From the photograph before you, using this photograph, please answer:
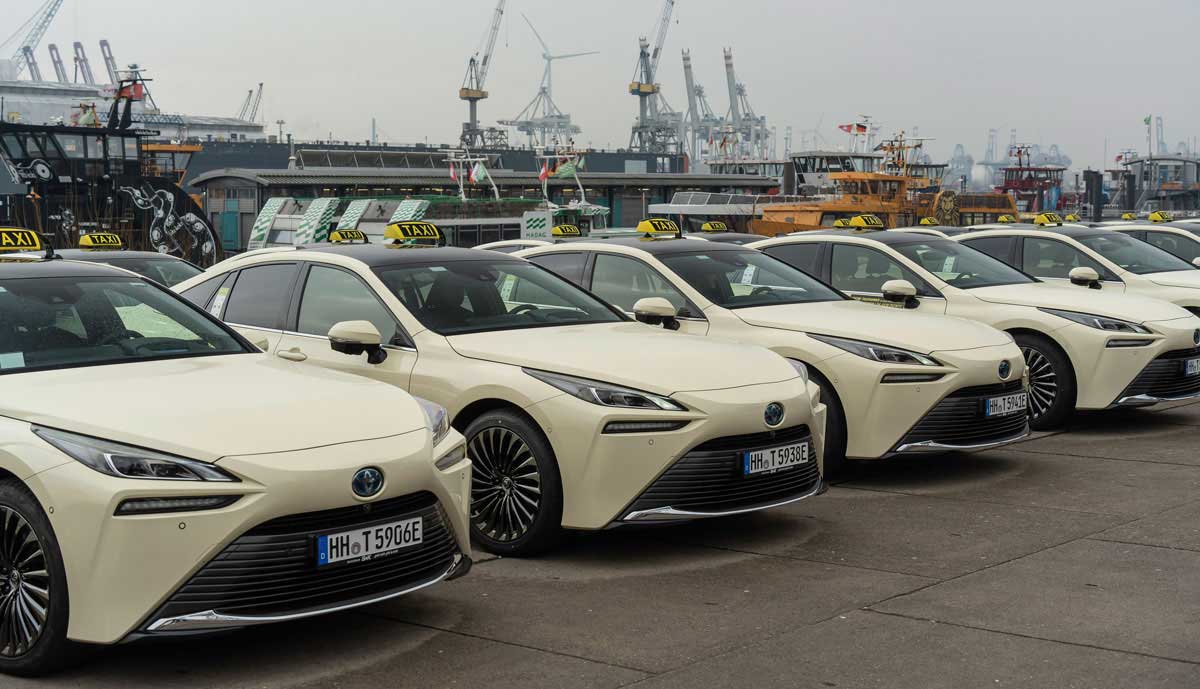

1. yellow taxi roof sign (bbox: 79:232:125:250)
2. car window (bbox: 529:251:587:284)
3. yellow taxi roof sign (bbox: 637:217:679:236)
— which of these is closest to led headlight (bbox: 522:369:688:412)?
car window (bbox: 529:251:587:284)

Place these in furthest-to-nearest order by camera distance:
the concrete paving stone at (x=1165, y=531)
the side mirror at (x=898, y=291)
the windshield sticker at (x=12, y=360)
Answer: the side mirror at (x=898, y=291), the concrete paving stone at (x=1165, y=531), the windshield sticker at (x=12, y=360)

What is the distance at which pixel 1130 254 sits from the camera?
517 inches

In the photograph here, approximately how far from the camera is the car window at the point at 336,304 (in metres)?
6.71

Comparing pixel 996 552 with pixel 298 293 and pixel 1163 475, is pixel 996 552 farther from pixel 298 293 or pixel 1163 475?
pixel 298 293

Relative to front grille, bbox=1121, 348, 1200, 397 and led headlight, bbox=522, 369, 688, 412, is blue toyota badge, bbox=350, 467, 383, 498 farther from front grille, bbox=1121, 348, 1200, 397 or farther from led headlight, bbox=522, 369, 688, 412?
front grille, bbox=1121, 348, 1200, 397

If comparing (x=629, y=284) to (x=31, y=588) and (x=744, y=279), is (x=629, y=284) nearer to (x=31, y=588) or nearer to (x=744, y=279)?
(x=744, y=279)

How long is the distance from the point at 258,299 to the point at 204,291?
533 mm

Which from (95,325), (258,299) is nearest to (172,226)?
(258,299)

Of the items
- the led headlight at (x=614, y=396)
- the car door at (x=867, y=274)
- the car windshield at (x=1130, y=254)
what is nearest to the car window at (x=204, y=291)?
the led headlight at (x=614, y=396)

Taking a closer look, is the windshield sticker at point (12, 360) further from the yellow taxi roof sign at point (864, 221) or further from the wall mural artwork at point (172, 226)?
the wall mural artwork at point (172, 226)

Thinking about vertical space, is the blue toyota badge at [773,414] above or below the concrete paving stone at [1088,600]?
above

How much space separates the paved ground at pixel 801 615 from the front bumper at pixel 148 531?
31cm

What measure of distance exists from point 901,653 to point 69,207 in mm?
39409

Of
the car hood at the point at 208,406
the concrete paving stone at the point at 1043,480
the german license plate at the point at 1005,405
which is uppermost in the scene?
the car hood at the point at 208,406
